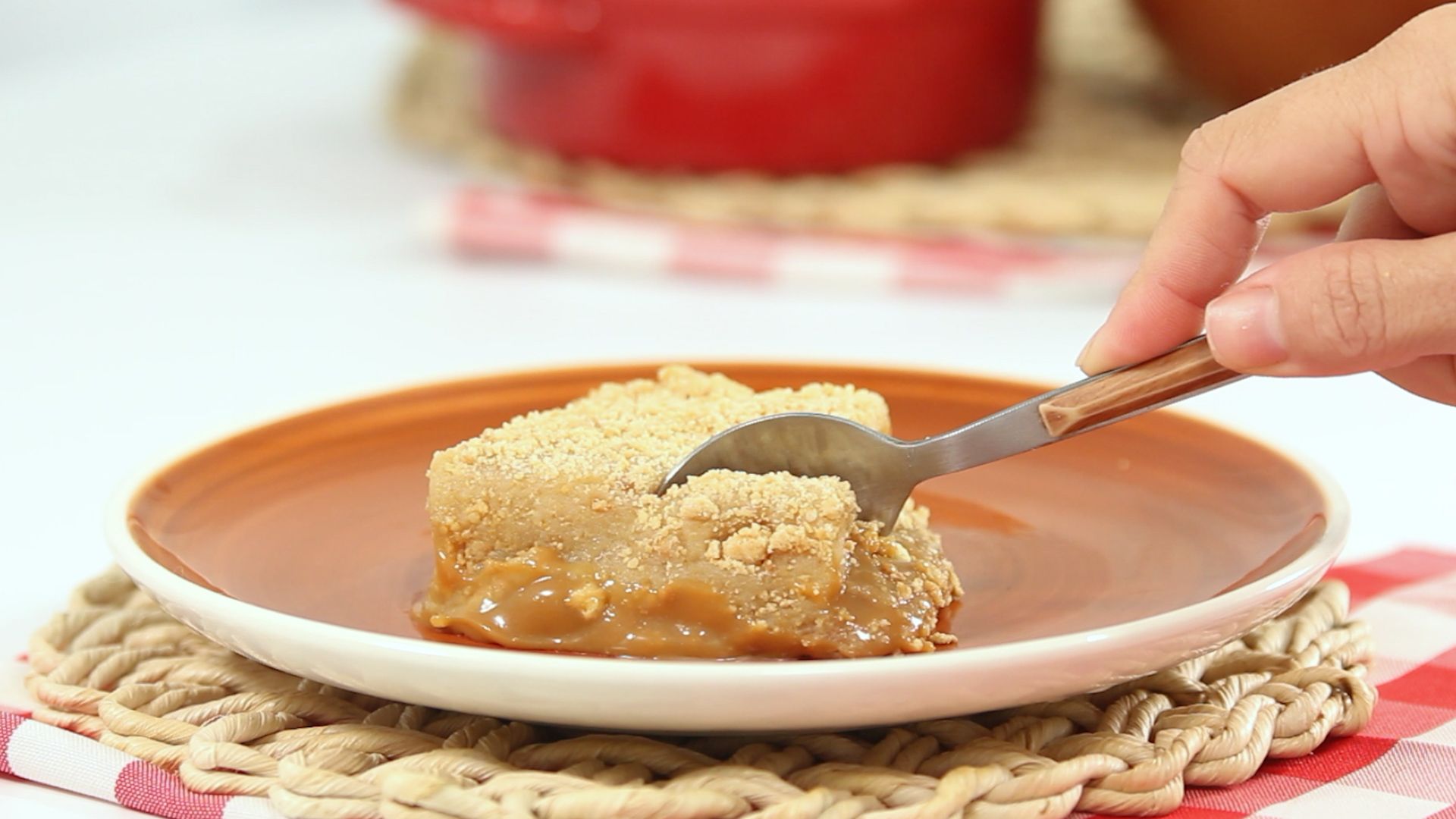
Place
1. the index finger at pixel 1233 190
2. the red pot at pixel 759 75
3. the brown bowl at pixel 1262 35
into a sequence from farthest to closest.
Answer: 1. the red pot at pixel 759 75
2. the brown bowl at pixel 1262 35
3. the index finger at pixel 1233 190

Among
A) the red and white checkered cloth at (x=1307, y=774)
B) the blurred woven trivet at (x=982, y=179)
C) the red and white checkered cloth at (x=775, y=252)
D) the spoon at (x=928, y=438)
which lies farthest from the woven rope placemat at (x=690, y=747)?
the blurred woven trivet at (x=982, y=179)

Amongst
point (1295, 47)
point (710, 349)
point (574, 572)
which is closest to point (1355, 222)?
point (574, 572)

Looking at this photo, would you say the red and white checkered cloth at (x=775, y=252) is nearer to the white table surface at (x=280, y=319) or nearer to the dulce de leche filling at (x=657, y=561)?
the white table surface at (x=280, y=319)

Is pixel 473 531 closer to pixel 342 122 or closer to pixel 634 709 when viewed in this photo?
pixel 634 709

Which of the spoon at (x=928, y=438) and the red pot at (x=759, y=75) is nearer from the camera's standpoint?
the spoon at (x=928, y=438)

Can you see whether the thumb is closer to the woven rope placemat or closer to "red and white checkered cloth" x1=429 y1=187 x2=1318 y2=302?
the woven rope placemat

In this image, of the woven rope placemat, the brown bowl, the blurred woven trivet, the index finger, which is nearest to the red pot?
the blurred woven trivet
